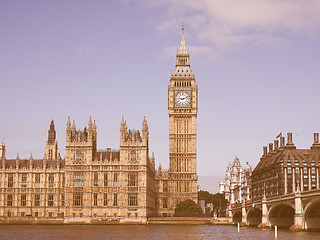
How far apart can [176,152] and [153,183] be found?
1267 centimetres

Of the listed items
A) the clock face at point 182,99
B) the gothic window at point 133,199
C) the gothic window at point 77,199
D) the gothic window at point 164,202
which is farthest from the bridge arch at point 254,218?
the clock face at point 182,99

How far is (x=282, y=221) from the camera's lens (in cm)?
11856

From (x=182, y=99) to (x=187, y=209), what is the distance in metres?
36.4

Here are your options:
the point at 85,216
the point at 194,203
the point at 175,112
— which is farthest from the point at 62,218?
the point at 175,112

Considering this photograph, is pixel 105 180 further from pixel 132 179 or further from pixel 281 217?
pixel 281 217

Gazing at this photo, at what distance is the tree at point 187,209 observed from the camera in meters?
153

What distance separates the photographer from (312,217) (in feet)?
313

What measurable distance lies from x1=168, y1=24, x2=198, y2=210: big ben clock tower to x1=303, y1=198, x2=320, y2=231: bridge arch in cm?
7072

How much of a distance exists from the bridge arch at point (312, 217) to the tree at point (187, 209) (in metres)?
58.7

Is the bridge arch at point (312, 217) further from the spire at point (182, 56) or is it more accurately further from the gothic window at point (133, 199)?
the spire at point (182, 56)

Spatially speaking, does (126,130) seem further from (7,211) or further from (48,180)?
(7,211)

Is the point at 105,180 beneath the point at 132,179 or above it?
beneath

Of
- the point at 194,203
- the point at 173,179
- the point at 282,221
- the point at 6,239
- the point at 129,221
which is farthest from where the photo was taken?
the point at 173,179

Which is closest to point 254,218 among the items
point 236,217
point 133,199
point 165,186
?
point 236,217
